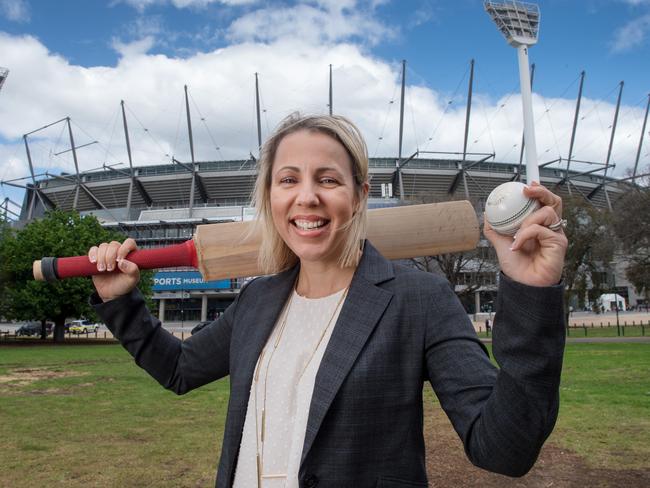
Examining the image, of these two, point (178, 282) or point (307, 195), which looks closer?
point (307, 195)

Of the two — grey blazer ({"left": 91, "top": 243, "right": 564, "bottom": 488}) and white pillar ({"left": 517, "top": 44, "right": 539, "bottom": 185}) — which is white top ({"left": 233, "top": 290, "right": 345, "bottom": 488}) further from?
white pillar ({"left": 517, "top": 44, "right": 539, "bottom": 185})

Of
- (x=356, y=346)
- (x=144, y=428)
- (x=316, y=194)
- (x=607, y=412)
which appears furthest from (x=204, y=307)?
(x=356, y=346)

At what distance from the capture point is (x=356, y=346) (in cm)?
142

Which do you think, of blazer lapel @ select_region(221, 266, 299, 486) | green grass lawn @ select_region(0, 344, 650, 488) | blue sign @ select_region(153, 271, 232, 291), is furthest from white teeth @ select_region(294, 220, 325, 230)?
blue sign @ select_region(153, 271, 232, 291)

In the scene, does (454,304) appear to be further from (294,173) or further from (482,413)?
(294,173)

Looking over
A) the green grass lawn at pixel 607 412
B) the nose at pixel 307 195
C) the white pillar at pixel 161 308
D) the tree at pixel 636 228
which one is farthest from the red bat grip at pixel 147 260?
the white pillar at pixel 161 308

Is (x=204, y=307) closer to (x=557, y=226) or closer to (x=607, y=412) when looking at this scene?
(x=607, y=412)

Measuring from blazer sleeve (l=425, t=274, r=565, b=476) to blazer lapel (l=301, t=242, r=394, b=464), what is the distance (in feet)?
0.89

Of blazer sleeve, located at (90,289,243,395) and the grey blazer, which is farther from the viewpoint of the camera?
blazer sleeve, located at (90,289,243,395)

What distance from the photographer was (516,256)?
3.87ft

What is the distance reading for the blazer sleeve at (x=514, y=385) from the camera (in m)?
1.12

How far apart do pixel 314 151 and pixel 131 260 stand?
93 cm

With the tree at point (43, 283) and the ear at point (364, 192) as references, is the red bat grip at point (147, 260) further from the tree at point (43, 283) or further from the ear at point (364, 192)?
the tree at point (43, 283)

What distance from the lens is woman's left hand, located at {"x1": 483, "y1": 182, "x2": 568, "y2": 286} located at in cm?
113
